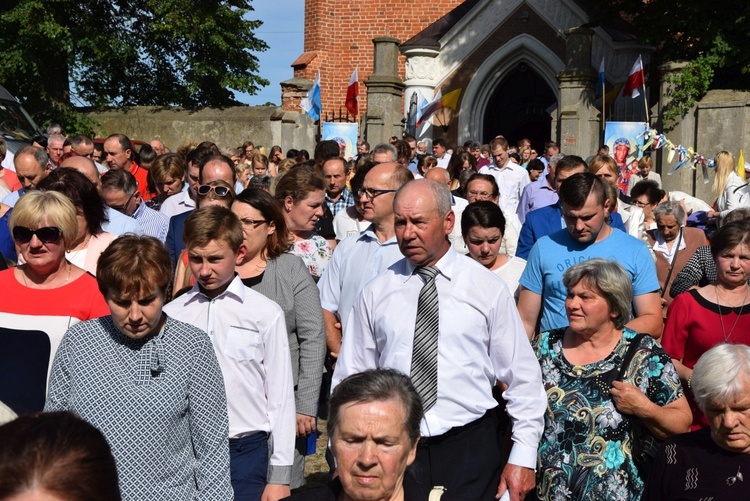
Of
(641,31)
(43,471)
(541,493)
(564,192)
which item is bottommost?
(541,493)

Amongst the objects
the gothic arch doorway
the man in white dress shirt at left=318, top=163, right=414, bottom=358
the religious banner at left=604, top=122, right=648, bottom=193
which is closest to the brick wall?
the gothic arch doorway

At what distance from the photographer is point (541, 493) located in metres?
4.96

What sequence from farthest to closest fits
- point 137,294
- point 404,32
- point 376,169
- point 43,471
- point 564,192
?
point 404,32
point 376,169
point 564,192
point 137,294
point 43,471

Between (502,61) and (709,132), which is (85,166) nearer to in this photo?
(709,132)

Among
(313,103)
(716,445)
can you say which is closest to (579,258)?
(716,445)

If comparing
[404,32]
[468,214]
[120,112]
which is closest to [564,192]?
[468,214]

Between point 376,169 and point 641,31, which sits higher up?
point 641,31

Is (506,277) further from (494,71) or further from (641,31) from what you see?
(494,71)

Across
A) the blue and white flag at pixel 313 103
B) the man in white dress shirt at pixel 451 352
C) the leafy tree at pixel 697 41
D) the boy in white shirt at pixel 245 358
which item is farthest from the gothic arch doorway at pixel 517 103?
the boy in white shirt at pixel 245 358

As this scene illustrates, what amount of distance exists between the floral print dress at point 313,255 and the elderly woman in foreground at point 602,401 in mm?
2172

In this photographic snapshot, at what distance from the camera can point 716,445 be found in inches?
176

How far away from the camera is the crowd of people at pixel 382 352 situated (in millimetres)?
3977

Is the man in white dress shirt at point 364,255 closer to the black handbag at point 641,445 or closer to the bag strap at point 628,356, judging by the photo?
the bag strap at point 628,356

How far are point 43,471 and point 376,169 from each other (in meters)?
4.84
